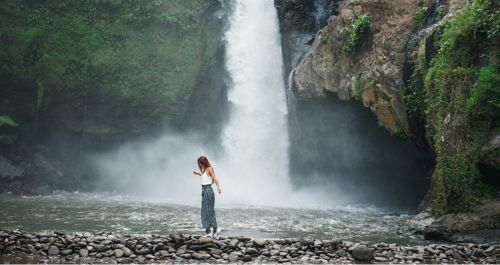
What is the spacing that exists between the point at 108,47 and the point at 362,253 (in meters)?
27.0

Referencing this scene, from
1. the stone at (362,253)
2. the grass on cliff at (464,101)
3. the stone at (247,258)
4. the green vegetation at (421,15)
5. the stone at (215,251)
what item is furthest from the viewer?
the green vegetation at (421,15)

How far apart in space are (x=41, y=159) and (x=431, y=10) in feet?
77.3

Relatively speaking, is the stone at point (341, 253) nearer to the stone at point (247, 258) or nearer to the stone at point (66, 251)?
the stone at point (247, 258)

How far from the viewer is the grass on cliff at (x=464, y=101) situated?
12352 millimetres

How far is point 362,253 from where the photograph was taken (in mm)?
8812

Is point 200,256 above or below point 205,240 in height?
below

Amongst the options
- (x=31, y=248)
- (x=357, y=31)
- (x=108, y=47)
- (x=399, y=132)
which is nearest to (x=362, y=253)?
(x=31, y=248)

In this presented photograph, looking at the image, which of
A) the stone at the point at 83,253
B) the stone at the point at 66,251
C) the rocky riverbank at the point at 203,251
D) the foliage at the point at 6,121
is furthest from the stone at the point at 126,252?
the foliage at the point at 6,121

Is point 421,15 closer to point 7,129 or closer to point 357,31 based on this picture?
point 357,31

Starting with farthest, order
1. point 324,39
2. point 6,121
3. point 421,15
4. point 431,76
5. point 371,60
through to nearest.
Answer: point 6,121, point 324,39, point 371,60, point 421,15, point 431,76

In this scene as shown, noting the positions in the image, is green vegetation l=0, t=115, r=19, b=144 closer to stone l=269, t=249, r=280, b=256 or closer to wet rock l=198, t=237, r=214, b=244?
wet rock l=198, t=237, r=214, b=244

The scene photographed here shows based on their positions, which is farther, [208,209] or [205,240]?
[208,209]

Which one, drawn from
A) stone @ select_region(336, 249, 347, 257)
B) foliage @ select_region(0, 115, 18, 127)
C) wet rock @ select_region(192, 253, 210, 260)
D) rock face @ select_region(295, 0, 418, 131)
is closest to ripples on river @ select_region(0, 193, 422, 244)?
stone @ select_region(336, 249, 347, 257)

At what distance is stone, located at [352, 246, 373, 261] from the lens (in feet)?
28.8
